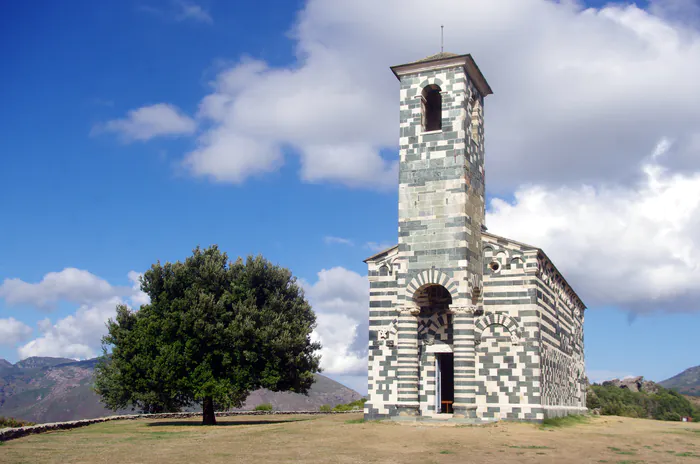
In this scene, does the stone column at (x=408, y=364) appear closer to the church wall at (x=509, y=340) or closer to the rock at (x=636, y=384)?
the church wall at (x=509, y=340)

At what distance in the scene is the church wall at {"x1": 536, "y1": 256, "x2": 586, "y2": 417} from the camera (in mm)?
30500

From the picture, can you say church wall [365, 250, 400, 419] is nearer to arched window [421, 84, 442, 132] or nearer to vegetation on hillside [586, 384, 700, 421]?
arched window [421, 84, 442, 132]

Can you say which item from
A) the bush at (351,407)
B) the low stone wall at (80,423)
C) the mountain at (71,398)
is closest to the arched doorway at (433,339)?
the low stone wall at (80,423)

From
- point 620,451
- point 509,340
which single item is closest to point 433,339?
point 509,340

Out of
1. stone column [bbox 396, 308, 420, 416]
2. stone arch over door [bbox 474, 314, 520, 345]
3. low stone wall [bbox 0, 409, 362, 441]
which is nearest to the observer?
low stone wall [bbox 0, 409, 362, 441]

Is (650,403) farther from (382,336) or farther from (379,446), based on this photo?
(379,446)

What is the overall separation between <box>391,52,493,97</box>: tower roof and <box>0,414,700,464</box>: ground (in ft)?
55.4

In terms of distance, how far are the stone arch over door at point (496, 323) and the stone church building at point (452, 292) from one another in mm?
46

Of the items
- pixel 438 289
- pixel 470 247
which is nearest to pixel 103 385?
pixel 438 289

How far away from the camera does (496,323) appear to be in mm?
29375

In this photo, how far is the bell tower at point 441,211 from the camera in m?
28.1

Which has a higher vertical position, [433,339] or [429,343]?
[433,339]

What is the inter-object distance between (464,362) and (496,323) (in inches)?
115

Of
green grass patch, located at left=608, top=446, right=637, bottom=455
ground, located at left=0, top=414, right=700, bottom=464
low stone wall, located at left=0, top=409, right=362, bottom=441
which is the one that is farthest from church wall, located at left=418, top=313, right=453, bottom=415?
low stone wall, located at left=0, top=409, right=362, bottom=441
